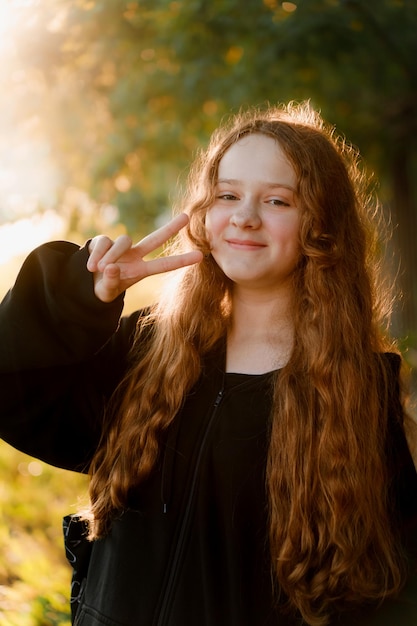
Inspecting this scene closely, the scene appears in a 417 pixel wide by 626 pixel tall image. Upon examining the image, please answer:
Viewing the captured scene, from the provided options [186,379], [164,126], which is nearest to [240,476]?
[186,379]

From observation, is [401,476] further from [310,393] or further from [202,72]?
[202,72]

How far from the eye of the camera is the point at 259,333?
236 centimetres

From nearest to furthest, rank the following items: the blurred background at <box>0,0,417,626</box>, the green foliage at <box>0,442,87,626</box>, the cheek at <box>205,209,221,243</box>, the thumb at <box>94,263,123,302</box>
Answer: the thumb at <box>94,263,123,302</box>, the cheek at <box>205,209,221,243</box>, the green foliage at <box>0,442,87,626</box>, the blurred background at <box>0,0,417,626</box>

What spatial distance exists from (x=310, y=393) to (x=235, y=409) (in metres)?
0.21

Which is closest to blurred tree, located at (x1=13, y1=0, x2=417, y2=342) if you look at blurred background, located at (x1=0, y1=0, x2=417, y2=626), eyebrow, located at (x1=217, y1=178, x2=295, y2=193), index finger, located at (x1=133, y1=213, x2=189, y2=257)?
blurred background, located at (x1=0, y1=0, x2=417, y2=626)

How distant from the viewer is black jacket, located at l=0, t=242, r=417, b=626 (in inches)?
83.7

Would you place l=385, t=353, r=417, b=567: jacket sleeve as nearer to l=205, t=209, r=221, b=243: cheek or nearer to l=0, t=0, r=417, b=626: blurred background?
l=205, t=209, r=221, b=243: cheek

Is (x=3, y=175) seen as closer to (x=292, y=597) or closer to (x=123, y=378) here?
(x=123, y=378)

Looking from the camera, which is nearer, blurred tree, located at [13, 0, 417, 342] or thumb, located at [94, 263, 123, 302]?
thumb, located at [94, 263, 123, 302]

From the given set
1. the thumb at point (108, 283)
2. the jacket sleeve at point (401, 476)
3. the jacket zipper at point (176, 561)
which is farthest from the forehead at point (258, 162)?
the jacket zipper at point (176, 561)

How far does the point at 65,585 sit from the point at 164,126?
3517 millimetres

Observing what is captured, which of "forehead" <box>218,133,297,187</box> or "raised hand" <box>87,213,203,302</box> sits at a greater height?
"forehead" <box>218,133,297,187</box>

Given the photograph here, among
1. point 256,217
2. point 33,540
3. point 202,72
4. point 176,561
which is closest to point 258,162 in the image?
point 256,217

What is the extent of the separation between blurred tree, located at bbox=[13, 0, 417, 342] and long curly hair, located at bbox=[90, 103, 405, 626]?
2.06 m
